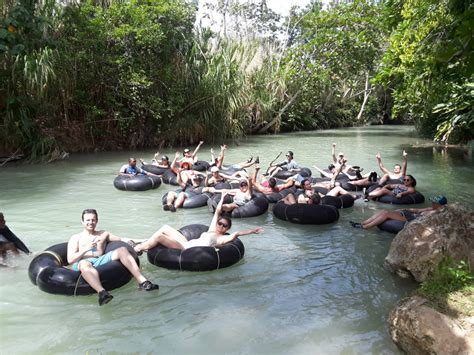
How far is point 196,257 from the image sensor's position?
5965mm

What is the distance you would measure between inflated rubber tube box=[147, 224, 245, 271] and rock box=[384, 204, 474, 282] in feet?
6.97

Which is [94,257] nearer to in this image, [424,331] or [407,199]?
[424,331]

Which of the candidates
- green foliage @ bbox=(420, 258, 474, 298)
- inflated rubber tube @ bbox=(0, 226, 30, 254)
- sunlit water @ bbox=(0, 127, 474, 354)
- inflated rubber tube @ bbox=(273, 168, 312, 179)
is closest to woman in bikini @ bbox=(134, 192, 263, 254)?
sunlit water @ bbox=(0, 127, 474, 354)

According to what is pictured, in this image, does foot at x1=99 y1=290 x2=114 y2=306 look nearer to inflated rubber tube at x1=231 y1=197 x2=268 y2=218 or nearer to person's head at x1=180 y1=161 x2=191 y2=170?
inflated rubber tube at x1=231 y1=197 x2=268 y2=218

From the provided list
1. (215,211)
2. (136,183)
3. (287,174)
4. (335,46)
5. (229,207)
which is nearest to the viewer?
(215,211)

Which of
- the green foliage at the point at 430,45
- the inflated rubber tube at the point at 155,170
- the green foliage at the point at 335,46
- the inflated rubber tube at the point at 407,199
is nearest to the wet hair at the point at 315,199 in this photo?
the inflated rubber tube at the point at 407,199

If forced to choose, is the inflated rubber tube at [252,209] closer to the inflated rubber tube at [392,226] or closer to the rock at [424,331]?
the inflated rubber tube at [392,226]

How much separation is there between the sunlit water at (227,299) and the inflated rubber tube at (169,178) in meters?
2.43

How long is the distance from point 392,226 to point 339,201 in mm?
2008

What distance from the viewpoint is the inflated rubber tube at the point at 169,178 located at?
12.1 m

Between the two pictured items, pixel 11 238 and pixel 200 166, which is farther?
pixel 200 166

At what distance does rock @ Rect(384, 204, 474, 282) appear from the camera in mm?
5195

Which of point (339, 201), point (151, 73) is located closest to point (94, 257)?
point (339, 201)

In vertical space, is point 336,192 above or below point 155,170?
above
